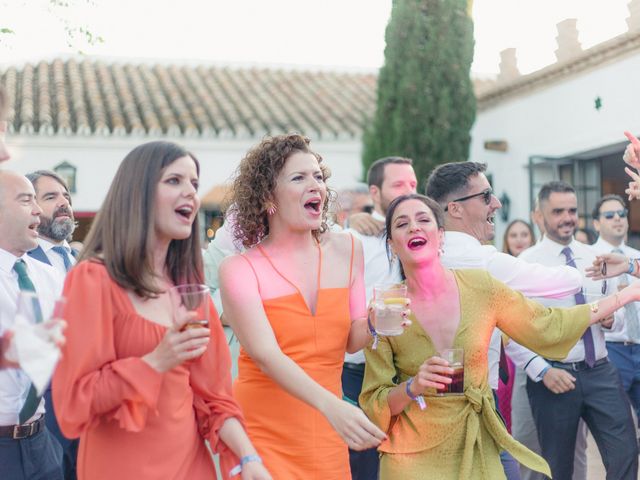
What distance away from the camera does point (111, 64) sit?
24469 millimetres

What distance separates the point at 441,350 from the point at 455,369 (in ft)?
0.91

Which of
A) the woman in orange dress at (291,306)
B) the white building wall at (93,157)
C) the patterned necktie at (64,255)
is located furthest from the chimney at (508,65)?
the woman in orange dress at (291,306)

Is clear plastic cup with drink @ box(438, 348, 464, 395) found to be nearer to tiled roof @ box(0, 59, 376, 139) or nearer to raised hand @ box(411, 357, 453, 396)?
raised hand @ box(411, 357, 453, 396)

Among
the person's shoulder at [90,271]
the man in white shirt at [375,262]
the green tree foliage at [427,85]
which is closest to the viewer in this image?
the person's shoulder at [90,271]

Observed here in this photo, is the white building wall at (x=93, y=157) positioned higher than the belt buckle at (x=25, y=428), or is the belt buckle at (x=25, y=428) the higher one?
the white building wall at (x=93, y=157)

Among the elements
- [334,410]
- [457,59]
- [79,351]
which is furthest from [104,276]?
[457,59]

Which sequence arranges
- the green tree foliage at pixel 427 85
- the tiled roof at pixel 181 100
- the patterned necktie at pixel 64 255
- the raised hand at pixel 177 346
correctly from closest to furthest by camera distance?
the raised hand at pixel 177 346 → the patterned necktie at pixel 64 255 → the green tree foliage at pixel 427 85 → the tiled roof at pixel 181 100

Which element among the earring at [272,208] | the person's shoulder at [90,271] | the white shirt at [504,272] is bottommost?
the white shirt at [504,272]

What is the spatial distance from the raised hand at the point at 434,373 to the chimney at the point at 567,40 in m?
12.1

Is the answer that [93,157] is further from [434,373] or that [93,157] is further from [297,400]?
[434,373]

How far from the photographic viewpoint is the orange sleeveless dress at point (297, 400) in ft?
11.4

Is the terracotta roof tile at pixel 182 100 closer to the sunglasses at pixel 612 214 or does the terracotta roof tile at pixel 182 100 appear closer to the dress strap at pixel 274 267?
the sunglasses at pixel 612 214

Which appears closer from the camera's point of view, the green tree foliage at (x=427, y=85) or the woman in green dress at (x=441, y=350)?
the woman in green dress at (x=441, y=350)

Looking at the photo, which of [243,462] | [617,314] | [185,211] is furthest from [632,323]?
[185,211]
